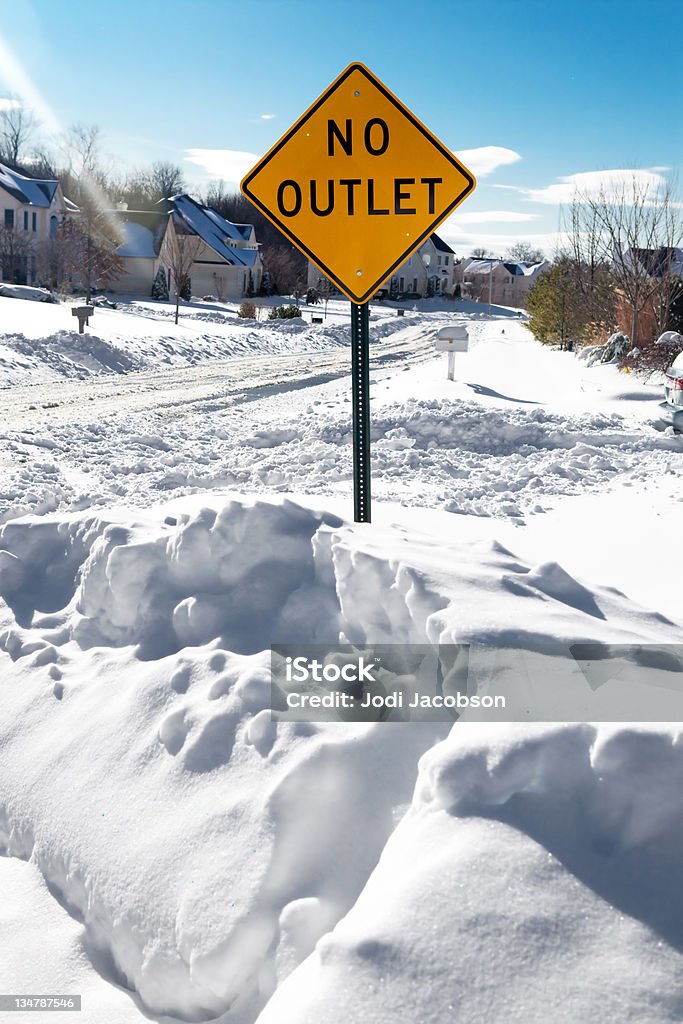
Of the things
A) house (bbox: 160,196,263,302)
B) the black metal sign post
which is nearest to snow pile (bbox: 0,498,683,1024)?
the black metal sign post

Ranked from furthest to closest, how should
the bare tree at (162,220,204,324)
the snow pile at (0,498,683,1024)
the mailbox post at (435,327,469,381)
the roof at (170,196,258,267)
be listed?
the roof at (170,196,258,267) < the bare tree at (162,220,204,324) < the mailbox post at (435,327,469,381) < the snow pile at (0,498,683,1024)

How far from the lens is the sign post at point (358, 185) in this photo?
4.43 m

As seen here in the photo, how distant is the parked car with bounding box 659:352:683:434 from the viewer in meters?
11.1

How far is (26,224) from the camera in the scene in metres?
56.8

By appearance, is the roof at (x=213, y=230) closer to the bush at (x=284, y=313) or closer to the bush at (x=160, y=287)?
the bush at (x=160, y=287)

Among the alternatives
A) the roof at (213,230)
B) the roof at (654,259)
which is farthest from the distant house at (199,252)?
the roof at (654,259)

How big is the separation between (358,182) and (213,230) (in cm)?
6669

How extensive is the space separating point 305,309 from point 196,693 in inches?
2370

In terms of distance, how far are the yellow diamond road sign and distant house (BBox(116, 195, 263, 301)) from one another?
54.1 meters

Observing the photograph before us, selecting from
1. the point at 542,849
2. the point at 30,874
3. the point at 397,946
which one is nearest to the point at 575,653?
the point at 542,849

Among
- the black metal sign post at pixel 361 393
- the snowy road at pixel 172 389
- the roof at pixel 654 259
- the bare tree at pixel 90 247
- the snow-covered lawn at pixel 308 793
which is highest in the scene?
the bare tree at pixel 90 247

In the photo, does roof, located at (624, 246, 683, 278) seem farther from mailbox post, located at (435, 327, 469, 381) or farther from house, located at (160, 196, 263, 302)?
house, located at (160, 196, 263, 302)

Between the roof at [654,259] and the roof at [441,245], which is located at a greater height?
the roof at [441,245]

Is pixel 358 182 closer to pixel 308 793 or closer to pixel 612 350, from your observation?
pixel 308 793
